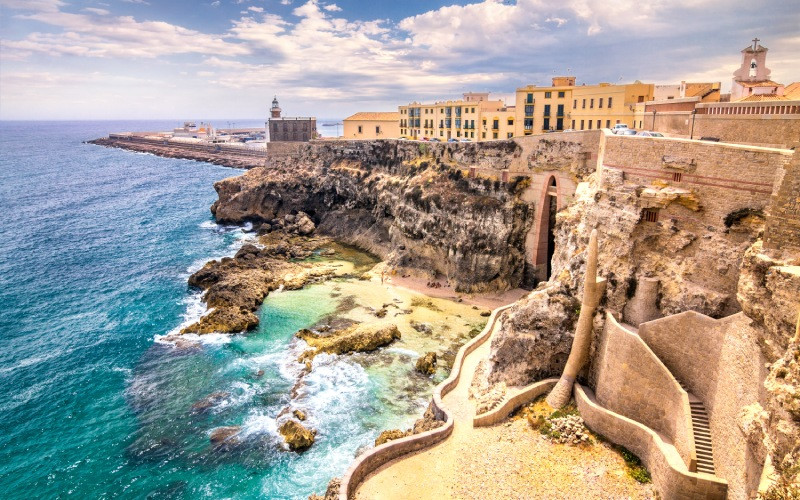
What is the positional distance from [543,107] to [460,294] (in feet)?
86.2

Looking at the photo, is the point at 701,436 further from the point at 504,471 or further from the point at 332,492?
the point at 332,492

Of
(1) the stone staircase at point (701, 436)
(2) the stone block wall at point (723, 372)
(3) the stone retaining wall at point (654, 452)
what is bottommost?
(3) the stone retaining wall at point (654, 452)

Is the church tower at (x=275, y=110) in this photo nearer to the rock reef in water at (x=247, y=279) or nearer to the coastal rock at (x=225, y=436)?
the rock reef in water at (x=247, y=279)

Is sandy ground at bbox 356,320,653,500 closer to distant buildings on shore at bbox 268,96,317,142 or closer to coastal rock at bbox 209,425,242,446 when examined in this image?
coastal rock at bbox 209,425,242,446

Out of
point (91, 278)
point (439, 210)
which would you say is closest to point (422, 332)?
point (439, 210)

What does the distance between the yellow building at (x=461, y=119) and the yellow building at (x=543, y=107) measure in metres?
2.94

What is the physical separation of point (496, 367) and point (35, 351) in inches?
1472

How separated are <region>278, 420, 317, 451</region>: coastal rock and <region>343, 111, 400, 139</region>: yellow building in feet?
219

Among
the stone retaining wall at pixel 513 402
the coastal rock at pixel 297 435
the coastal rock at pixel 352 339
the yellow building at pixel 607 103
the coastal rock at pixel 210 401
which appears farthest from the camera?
the yellow building at pixel 607 103

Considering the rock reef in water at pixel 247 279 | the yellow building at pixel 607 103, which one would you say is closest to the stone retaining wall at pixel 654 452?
the rock reef in water at pixel 247 279

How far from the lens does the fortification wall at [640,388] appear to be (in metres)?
18.0

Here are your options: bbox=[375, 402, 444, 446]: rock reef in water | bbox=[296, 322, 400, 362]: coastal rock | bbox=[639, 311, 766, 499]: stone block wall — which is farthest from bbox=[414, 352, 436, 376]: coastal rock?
bbox=[639, 311, 766, 499]: stone block wall

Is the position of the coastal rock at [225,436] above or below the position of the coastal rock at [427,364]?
below

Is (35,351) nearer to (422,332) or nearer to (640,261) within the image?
(422,332)
